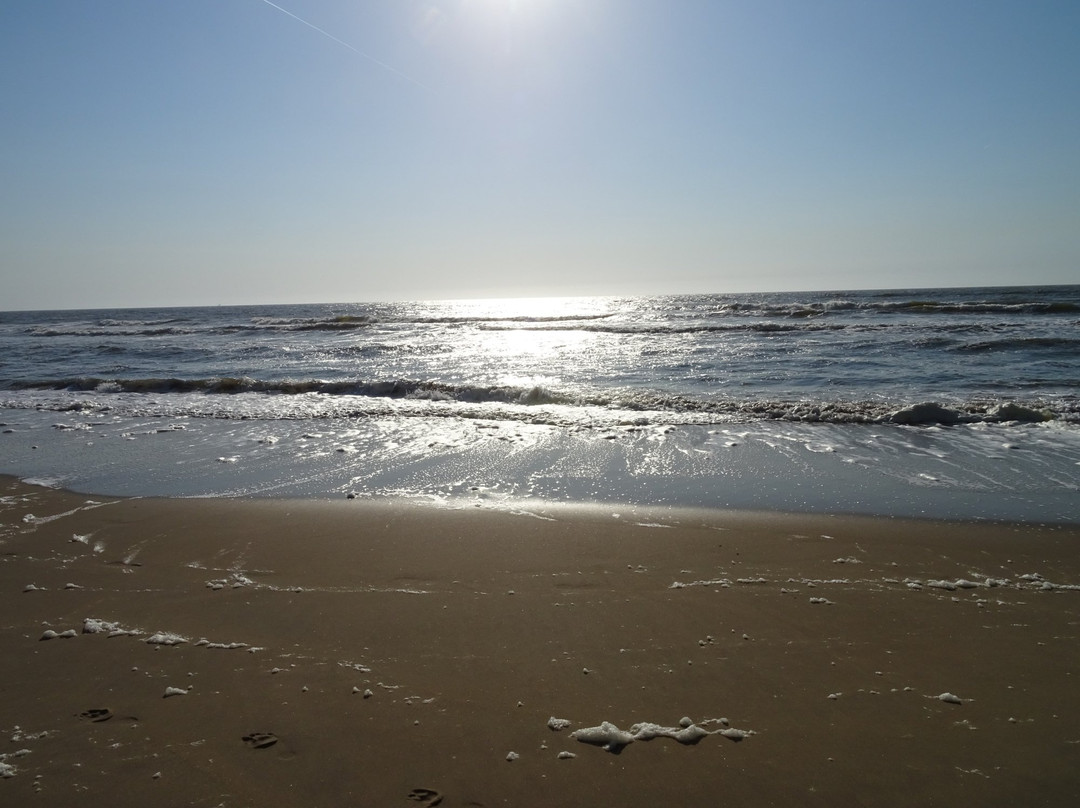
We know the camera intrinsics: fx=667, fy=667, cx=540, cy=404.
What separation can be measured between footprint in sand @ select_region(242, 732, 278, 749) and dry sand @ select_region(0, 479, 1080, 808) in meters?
0.01

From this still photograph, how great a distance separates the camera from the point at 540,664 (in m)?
3.54

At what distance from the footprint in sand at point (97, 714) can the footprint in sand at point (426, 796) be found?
1.59 metres

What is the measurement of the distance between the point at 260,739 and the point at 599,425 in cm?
796

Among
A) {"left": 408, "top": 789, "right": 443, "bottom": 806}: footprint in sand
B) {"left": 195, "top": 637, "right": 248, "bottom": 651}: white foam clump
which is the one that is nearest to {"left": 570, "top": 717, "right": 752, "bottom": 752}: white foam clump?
{"left": 408, "top": 789, "right": 443, "bottom": 806}: footprint in sand

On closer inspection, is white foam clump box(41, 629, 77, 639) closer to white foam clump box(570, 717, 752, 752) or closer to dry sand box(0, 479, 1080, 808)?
dry sand box(0, 479, 1080, 808)

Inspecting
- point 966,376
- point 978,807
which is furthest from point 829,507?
point 966,376

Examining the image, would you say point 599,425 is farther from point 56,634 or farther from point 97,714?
point 97,714

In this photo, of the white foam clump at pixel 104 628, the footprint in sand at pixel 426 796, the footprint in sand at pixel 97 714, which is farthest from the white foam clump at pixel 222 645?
the footprint in sand at pixel 426 796

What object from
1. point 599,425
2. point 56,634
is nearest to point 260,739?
point 56,634

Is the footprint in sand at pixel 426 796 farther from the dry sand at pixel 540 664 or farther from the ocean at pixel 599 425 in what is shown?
the ocean at pixel 599 425

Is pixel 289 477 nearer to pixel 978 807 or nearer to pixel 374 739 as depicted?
pixel 374 739

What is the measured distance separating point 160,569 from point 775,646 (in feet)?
14.5

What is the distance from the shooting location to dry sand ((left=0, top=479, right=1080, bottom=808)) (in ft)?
8.78

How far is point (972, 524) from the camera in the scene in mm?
5777
